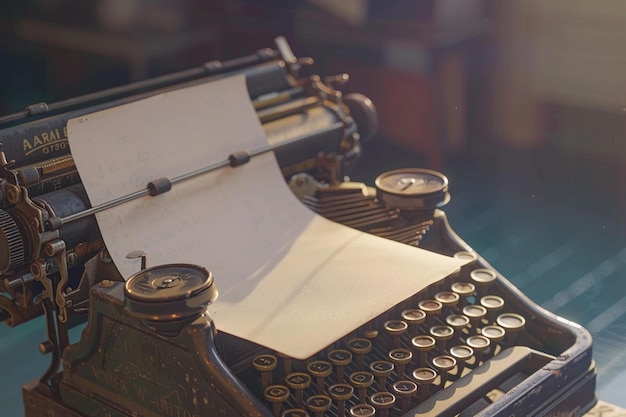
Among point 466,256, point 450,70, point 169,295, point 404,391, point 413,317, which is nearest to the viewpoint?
point 169,295

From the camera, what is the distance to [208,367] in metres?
2.48

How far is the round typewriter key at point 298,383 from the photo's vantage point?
2.66 metres

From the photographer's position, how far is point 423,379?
9.18ft

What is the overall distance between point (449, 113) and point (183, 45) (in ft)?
5.60

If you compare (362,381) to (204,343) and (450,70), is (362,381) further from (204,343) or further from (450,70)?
(450,70)

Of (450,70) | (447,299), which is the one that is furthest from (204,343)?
(450,70)

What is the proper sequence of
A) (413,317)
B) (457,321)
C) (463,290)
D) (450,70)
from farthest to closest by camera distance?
(450,70), (463,290), (457,321), (413,317)

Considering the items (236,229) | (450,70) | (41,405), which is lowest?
(450,70)

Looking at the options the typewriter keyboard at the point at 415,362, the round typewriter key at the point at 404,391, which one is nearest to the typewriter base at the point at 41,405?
the typewriter keyboard at the point at 415,362

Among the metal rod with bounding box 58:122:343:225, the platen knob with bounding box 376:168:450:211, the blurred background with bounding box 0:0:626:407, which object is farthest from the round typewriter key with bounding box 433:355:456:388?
the blurred background with bounding box 0:0:626:407

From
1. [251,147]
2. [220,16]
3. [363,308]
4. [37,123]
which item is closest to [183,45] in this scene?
[220,16]

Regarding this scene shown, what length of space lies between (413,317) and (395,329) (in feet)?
0.31

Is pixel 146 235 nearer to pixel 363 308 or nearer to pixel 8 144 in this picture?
pixel 8 144

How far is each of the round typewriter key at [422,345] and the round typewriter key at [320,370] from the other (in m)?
0.29
